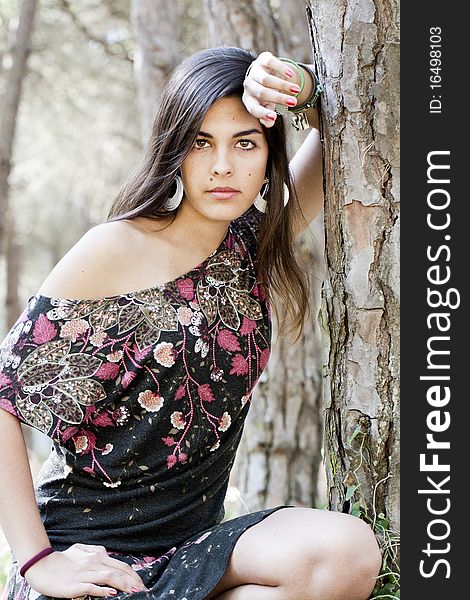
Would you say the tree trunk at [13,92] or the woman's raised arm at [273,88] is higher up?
the tree trunk at [13,92]

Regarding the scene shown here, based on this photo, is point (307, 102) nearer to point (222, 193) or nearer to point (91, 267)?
point (222, 193)

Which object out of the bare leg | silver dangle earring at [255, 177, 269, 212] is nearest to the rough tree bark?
silver dangle earring at [255, 177, 269, 212]

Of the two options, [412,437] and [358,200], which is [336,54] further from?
[412,437]

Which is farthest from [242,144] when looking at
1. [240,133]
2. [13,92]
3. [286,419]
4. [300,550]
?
[13,92]

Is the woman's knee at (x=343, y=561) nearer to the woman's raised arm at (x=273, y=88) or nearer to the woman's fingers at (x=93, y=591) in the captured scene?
the woman's fingers at (x=93, y=591)

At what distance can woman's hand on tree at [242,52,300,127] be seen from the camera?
2.04m

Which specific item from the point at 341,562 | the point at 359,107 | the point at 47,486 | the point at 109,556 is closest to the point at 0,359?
the point at 47,486

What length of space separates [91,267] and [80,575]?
2.32ft

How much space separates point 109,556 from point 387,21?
4.77ft

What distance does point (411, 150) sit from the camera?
6.66 feet

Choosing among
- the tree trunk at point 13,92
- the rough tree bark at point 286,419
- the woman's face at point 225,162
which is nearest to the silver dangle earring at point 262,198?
the woman's face at point 225,162

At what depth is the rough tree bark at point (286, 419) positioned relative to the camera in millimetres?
3885

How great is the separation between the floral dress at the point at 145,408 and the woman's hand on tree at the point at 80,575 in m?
0.05

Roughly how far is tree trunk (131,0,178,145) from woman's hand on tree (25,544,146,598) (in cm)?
304
